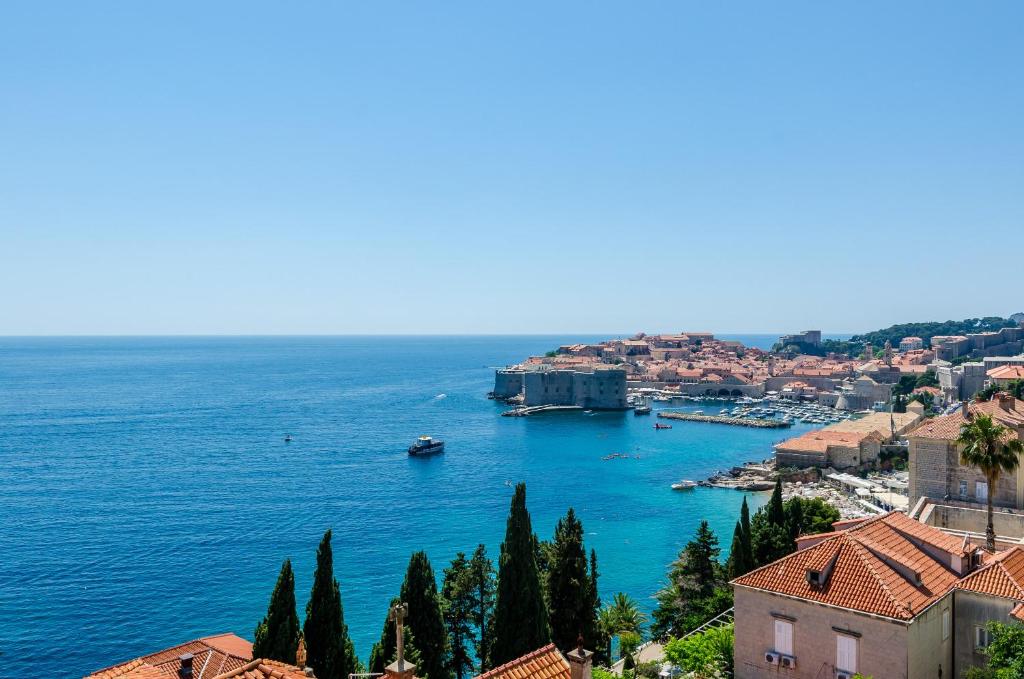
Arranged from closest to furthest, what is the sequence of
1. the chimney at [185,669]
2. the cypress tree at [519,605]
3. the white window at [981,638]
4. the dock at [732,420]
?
the chimney at [185,669] → the white window at [981,638] → the cypress tree at [519,605] → the dock at [732,420]

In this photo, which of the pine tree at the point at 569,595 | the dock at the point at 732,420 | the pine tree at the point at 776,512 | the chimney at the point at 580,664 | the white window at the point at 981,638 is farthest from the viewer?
the dock at the point at 732,420

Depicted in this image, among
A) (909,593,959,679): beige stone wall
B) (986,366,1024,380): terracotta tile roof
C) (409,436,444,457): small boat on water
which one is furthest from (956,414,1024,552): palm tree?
(986,366,1024,380): terracotta tile roof

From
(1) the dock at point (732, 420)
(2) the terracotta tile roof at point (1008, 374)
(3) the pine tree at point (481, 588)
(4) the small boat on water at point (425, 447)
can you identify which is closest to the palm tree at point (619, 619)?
(3) the pine tree at point (481, 588)

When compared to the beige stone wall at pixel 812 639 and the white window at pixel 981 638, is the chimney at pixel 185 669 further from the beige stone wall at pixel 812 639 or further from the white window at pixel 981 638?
the white window at pixel 981 638

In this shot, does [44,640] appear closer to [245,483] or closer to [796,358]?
[245,483]

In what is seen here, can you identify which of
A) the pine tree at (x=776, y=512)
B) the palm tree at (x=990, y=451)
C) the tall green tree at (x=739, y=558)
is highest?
the palm tree at (x=990, y=451)

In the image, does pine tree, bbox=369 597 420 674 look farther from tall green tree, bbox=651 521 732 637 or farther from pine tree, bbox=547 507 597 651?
tall green tree, bbox=651 521 732 637
